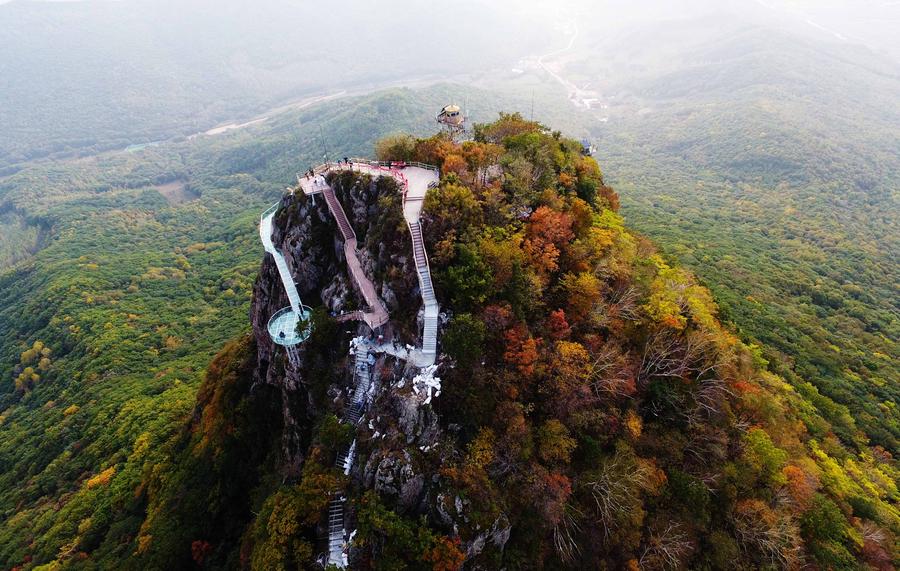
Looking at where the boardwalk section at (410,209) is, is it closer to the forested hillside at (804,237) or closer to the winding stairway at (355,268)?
the winding stairway at (355,268)

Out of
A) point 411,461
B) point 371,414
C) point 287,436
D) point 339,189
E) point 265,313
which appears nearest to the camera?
point 411,461

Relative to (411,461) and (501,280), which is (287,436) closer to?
(411,461)

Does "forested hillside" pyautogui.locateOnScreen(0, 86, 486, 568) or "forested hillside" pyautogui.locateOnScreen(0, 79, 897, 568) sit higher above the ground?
"forested hillside" pyautogui.locateOnScreen(0, 79, 897, 568)

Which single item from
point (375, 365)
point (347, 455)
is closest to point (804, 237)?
Answer: point (375, 365)

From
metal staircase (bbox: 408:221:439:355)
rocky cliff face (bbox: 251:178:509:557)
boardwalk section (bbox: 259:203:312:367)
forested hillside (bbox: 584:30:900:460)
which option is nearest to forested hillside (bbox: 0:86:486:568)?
rocky cliff face (bbox: 251:178:509:557)

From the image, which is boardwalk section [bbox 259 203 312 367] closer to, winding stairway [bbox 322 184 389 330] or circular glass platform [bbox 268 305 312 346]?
circular glass platform [bbox 268 305 312 346]

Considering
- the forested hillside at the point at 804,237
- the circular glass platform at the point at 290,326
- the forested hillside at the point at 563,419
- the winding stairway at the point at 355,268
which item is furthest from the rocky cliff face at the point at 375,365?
the forested hillside at the point at 804,237

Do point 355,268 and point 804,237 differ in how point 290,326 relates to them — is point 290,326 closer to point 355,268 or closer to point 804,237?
point 355,268

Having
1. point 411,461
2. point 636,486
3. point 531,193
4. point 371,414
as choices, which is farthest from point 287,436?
point 531,193
